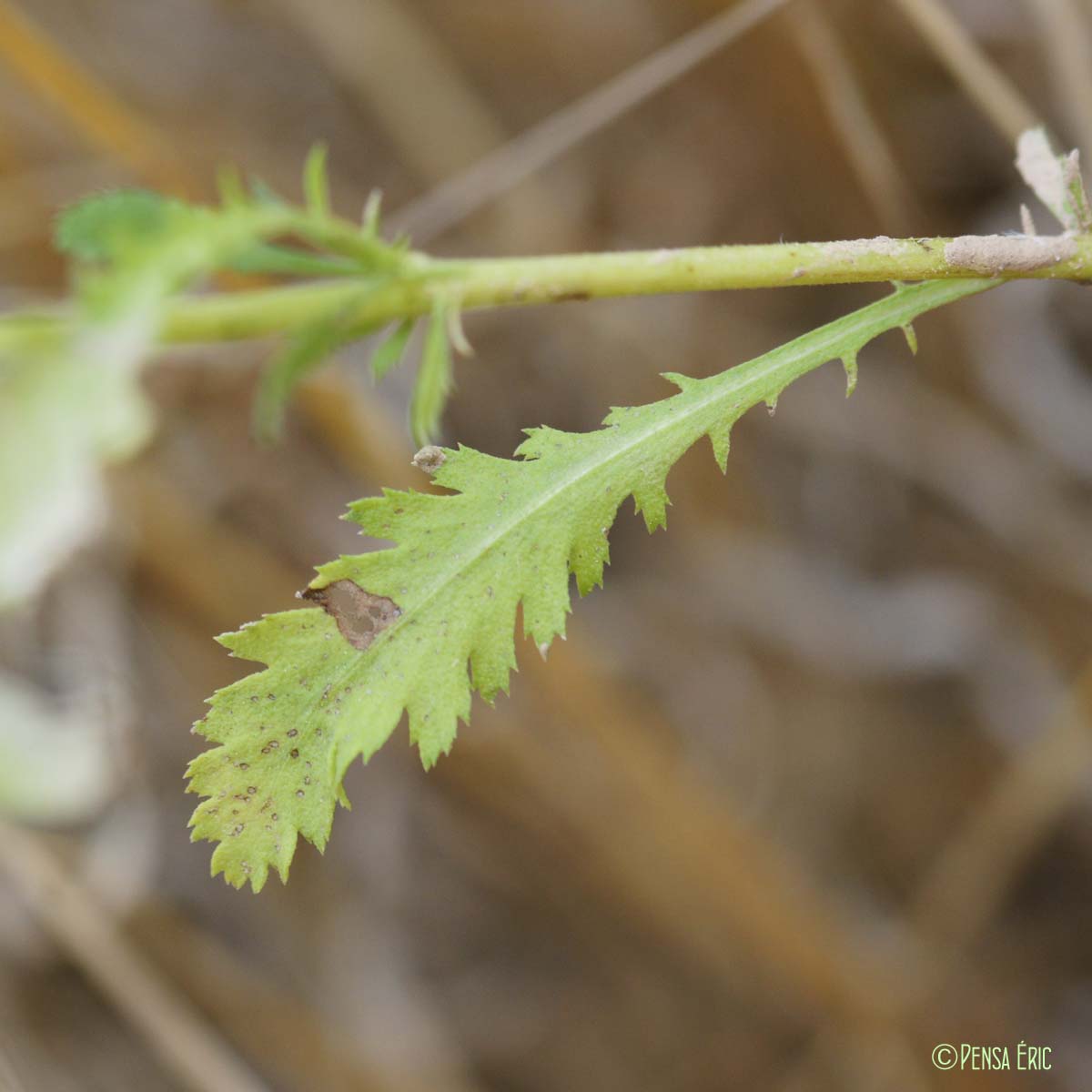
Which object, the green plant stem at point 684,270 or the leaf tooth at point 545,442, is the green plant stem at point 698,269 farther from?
the leaf tooth at point 545,442

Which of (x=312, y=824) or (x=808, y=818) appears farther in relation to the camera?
(x=808, y=818)

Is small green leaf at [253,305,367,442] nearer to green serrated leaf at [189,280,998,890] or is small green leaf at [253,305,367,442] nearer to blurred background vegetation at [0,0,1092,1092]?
green serrated leaf at [189,280,998,890]

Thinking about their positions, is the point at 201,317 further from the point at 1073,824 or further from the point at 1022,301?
the point at 1073,824

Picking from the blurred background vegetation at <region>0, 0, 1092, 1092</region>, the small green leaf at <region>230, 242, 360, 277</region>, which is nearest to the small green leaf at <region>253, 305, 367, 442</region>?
the small green leaf at <region>230, 242, 360, 277</region>

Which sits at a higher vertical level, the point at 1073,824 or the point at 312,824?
the point at 1073,824

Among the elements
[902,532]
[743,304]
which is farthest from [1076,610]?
[743,304]

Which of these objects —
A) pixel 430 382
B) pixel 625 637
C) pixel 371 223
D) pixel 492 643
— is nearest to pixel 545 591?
pixel 492 643
